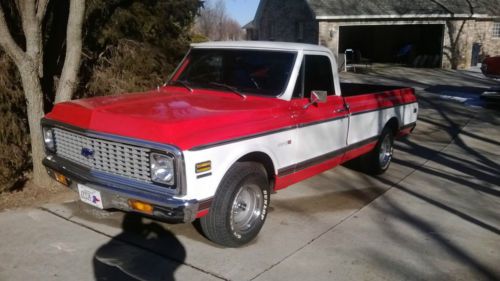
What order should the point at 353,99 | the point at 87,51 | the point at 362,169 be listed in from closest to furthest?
the point at 353,99, the point at 362,169, the point at 87,51

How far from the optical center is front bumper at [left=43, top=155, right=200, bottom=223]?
357 centimetres

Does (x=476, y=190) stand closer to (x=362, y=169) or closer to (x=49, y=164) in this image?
(x=362, y=169)

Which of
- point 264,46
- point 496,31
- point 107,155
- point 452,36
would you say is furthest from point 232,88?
point 496,31

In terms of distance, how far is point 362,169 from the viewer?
6.88 metres

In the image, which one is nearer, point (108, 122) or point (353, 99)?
point (108, 122)

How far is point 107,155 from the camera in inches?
154

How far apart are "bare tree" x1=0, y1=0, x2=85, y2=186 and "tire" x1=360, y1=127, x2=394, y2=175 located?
4.17 metres

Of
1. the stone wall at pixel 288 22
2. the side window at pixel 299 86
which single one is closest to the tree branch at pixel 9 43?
the side window at pixel 299 86

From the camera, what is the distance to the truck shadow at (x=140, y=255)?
3.79 meters

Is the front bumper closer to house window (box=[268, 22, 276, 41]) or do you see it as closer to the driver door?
the driver door

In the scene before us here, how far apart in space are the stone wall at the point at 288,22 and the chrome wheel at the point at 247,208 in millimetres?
21586

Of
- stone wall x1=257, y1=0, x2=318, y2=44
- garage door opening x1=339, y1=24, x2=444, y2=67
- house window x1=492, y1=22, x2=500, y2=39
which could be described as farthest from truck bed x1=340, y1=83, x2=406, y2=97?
house window x1=492, y1=22, x2=500, y2=39

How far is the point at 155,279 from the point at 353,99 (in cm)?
338

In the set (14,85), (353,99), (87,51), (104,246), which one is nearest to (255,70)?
(353,99)
